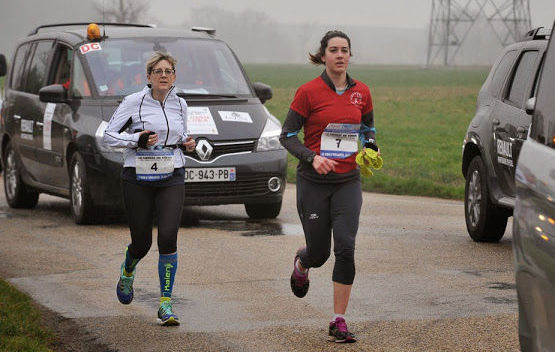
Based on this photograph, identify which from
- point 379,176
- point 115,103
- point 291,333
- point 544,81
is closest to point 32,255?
point 115,103

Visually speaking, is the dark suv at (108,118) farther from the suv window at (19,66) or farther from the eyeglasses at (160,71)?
the eyeglasses at (160,71)

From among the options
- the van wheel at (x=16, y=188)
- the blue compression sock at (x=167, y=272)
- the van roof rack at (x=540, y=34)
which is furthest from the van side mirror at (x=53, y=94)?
the blue compression sock at (x=167, y=272)

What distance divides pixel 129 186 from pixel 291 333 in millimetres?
1427

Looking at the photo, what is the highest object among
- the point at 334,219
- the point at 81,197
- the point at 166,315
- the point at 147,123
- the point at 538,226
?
the point at 538,226

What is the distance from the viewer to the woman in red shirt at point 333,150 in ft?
22.3

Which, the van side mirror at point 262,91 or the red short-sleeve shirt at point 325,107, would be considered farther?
the van side mirror at point 262,91

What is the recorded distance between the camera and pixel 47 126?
12953 millimetres

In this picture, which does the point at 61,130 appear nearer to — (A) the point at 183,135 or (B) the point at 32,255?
(B) the point at 32,255

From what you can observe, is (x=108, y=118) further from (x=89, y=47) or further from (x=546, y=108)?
(x=546, y=108)

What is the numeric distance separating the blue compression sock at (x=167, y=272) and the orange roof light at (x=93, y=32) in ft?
18.5

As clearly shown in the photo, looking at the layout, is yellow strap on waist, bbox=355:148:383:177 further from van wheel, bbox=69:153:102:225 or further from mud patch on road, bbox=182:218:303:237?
van wheel, bbox=69:153:102:225

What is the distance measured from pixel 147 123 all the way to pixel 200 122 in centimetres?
443

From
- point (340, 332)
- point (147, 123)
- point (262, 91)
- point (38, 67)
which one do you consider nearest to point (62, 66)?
point (38, 67)

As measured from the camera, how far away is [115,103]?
12.1 m
